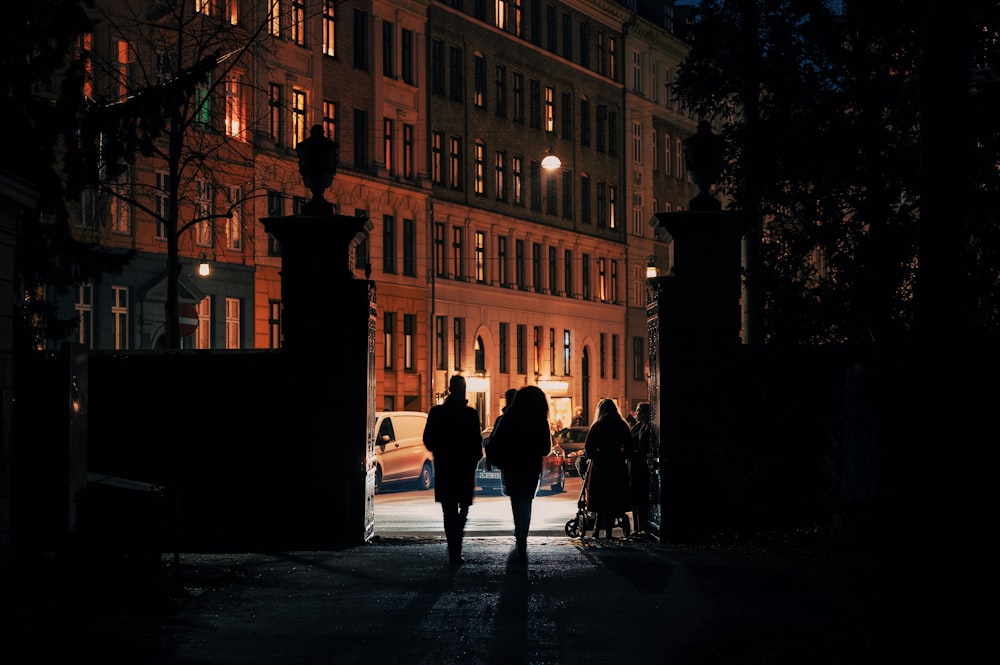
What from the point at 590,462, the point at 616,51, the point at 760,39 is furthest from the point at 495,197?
the point at 590,462

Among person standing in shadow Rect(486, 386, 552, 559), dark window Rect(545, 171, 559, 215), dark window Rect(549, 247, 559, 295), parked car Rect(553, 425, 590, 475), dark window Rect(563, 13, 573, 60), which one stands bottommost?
parked car Rect(553, 425, 590, 475)

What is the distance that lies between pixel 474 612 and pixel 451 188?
171ft

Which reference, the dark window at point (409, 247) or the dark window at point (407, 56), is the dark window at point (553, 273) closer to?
the dark window at point (409, 247)

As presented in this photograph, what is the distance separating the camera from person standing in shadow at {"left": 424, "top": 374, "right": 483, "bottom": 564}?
15289 millimetres

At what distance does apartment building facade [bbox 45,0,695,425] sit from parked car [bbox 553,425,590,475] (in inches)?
346

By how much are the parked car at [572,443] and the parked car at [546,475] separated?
50cm

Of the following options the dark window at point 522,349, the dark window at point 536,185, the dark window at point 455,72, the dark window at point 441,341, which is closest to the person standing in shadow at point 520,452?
the dark window at point 441,341

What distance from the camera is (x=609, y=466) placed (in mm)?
18938

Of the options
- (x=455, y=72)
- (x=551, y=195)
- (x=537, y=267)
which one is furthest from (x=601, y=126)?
(x=455, y=72)

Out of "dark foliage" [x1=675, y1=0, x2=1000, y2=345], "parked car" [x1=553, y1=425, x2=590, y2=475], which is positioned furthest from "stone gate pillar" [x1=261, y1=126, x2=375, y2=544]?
"parked car" [x1=553, y1=425, x2=590, y2=475]

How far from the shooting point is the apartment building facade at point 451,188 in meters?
46.4

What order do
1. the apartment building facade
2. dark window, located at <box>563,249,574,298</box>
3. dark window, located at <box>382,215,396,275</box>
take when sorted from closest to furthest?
the apartment building facade → dark window, located at <box>382,215,396,275</box> → dark window, located at <box>563,249,574,298</box>

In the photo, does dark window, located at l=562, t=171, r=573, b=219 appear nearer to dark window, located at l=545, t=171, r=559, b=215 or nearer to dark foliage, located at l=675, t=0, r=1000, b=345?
dark window, located at l=545, t=171, r=559, b=215

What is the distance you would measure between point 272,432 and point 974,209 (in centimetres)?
1010
